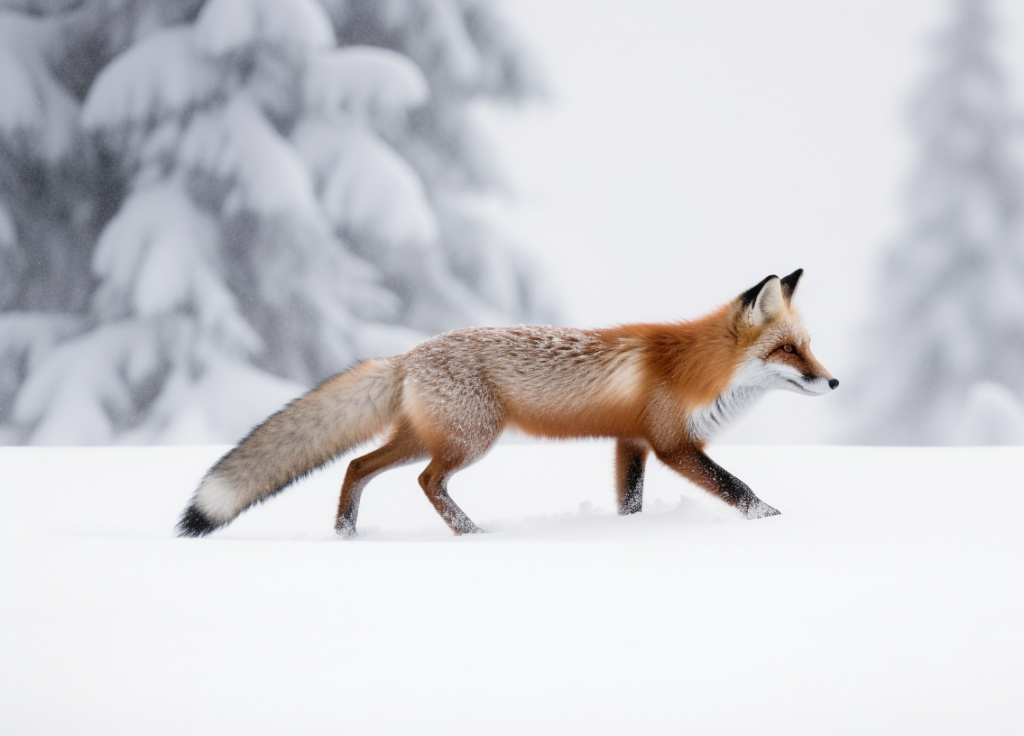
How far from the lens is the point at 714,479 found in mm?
3395

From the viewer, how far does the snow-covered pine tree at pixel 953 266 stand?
11312 millimetres

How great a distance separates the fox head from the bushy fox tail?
132cm

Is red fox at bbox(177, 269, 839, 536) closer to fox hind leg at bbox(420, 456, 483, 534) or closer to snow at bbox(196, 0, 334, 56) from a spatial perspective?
fox hind leg at bbox(420, 456, 483, 534)

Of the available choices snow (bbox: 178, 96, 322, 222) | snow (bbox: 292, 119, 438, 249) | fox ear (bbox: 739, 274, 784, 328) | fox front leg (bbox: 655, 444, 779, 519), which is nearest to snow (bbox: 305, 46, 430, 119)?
snow (bbox: 292, 119, 438, 249)

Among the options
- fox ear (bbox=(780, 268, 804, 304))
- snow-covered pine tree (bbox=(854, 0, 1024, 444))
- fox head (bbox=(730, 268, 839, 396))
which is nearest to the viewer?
fox head (bbox=(730, 268, 839, 396))

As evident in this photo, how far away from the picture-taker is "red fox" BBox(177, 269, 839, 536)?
11.2 feet

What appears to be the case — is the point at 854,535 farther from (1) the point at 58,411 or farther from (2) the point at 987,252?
(2) the point at 987,252

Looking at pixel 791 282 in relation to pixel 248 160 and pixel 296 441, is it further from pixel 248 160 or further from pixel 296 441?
pixel 248 160

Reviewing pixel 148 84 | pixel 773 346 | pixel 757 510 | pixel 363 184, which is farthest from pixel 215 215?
pixel 757 510

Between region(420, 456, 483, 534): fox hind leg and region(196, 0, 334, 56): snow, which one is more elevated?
region(196, 0, 334, 56): snow

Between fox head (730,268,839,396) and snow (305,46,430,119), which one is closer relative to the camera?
fox head (730,268,839,396)

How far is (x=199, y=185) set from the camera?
9711mm

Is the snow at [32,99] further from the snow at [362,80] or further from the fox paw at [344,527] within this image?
the fox paw at [344,527]

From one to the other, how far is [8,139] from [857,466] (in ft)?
29.9
